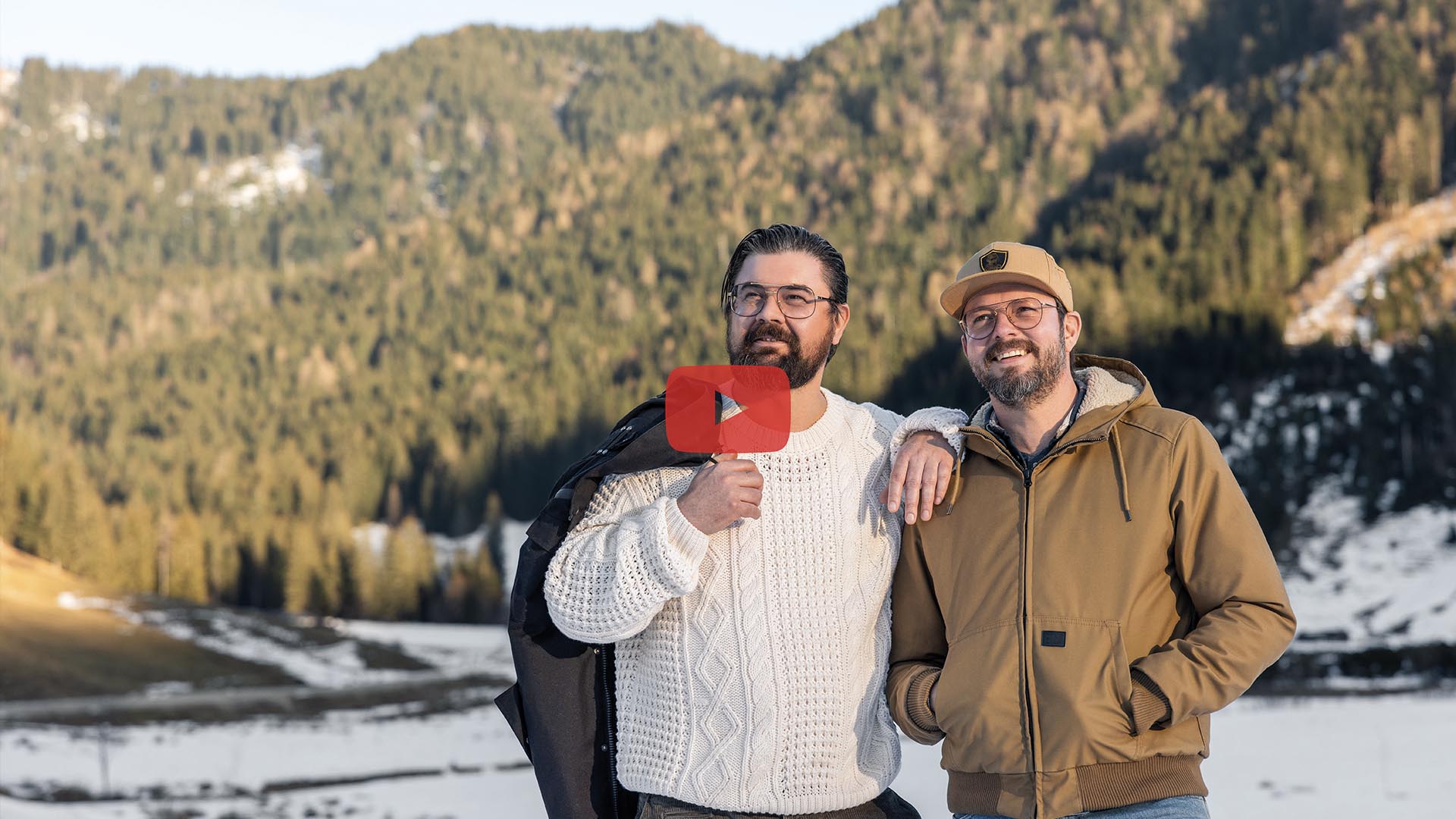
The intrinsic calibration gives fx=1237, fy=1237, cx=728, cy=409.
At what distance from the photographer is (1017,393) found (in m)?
3.77

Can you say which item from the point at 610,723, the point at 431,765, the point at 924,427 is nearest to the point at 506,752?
the point at 431,765

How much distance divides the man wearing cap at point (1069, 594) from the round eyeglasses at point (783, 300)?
48 centimetres

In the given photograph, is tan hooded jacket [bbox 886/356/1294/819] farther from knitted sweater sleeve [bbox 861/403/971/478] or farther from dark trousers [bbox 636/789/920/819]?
dark trousers [bbox 636/789/920/819]

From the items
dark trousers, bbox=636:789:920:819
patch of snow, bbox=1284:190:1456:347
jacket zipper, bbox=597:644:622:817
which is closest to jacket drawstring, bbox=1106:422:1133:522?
dark trousers, bbox=636:789:920:819

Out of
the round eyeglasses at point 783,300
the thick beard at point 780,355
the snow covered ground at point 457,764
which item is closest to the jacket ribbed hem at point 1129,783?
the thick beard at point 780,355

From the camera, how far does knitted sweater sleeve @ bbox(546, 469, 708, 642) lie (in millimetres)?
A: 3506

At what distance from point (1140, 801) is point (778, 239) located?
6.43 feet

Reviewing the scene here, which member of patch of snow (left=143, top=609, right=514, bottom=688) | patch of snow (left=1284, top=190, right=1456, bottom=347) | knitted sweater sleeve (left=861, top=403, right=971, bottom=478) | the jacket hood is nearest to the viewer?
the jacket hood

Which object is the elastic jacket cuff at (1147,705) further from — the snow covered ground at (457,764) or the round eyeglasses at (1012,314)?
the snow covered ground at (457,764)

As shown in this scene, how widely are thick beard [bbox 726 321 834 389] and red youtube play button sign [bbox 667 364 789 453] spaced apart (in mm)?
24

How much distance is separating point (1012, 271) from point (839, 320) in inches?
22.8

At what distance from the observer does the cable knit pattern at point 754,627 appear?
3602mm

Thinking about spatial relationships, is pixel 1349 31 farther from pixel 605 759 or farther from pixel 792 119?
pixel 605 759

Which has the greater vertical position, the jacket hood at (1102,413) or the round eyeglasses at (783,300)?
the round eyeglasses at (783,300)
